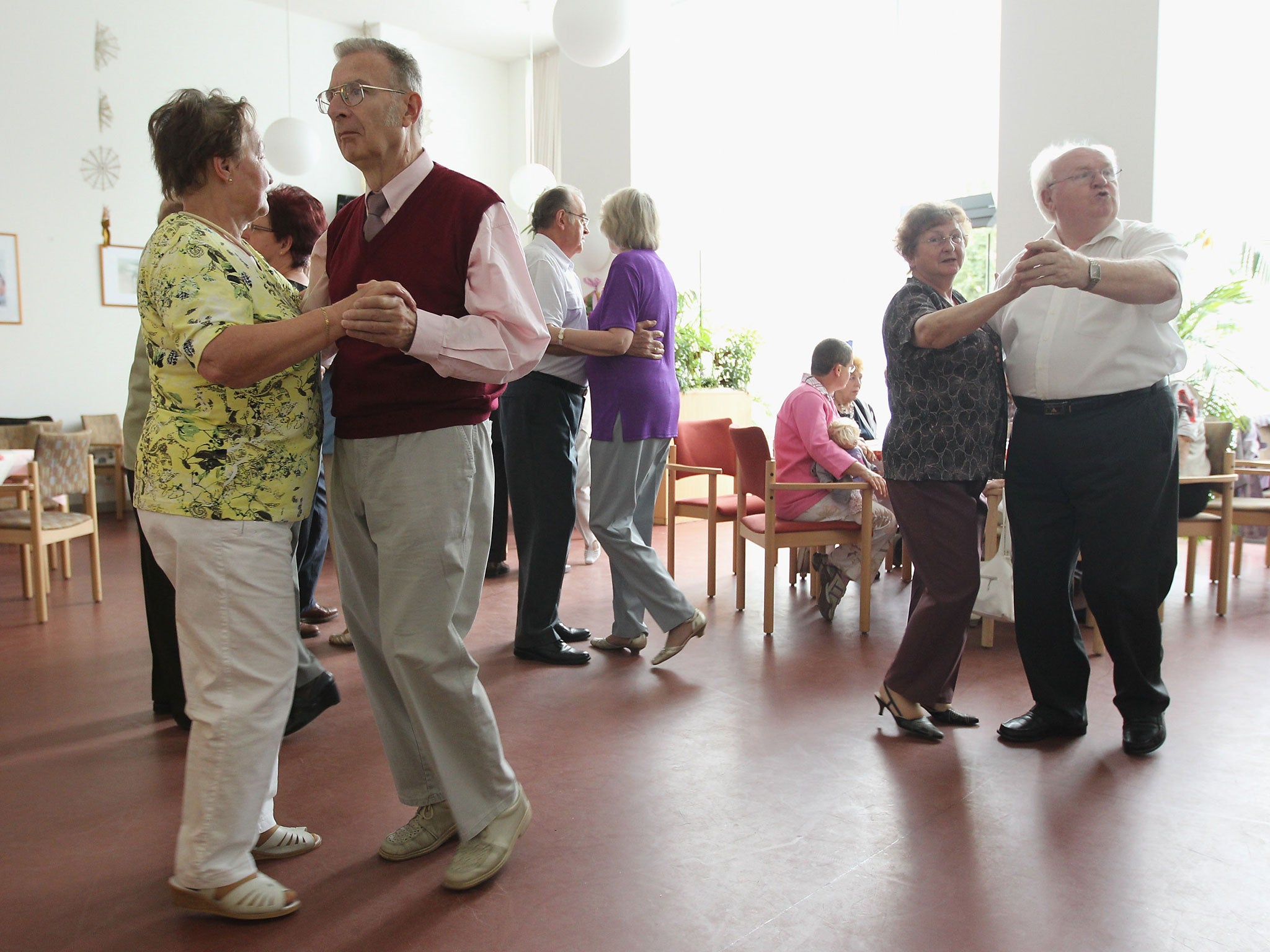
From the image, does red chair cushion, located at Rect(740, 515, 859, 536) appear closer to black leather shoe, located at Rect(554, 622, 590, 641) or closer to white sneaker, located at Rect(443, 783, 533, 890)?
black leather shoe, located at Rect(554, 622, 590, 641)

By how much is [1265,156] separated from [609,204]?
511 centimetres

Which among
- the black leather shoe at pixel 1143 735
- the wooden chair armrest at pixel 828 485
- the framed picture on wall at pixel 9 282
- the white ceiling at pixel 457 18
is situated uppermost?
the white ceiling at pixel 457 18

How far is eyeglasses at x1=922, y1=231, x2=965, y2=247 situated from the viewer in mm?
2686

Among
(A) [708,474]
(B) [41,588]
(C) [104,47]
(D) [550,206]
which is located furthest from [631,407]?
(C) [104,47]

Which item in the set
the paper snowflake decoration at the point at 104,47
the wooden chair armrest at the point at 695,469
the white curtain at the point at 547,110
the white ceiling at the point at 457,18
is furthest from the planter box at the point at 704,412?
the paper snowflake decoration at the point at 104,47

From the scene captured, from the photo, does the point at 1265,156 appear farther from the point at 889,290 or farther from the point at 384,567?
the point at 384,567

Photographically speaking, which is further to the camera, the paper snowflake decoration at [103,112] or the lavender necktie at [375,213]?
the paper snowflake decoration at [103,112]

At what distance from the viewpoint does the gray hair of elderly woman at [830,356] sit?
167 inches

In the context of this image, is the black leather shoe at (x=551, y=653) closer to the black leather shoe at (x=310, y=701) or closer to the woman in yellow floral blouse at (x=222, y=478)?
the black leather shoe at (x=310, y=701)

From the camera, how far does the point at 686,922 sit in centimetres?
183

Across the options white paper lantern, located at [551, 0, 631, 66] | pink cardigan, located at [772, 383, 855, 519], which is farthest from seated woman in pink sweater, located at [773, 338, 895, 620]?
white paper lantern, located at [551, 0, 631, 66]

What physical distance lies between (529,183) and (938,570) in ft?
18.7

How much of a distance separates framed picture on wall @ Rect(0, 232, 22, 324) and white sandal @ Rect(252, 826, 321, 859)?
23.4 ft

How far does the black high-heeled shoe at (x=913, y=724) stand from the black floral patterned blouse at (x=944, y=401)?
0.69m
